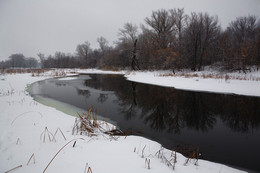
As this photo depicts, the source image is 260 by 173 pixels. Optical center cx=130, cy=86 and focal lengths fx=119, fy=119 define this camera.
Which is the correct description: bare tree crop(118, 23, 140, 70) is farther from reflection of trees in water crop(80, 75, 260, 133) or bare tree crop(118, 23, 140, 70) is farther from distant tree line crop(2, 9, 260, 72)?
reflection of trees in water crop(80, 75, 260, 133)

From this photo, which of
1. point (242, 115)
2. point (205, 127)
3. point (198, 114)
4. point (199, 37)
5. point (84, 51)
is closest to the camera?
point (205, 127)

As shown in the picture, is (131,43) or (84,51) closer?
(131,43)

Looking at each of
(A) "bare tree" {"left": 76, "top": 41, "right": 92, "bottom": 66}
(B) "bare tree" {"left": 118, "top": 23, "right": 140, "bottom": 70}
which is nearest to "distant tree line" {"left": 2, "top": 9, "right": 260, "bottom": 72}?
(B) "bare tree" {"left": 118, "top": 23, "right": 140, "bottom": 70}

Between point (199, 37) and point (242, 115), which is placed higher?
point (199, 37)

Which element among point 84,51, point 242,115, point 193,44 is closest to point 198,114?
point 242,115

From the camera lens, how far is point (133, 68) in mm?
31109

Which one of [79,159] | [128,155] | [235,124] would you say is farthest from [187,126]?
[79,159]

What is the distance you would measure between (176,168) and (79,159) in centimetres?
172

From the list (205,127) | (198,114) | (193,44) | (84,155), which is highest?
(193,44)

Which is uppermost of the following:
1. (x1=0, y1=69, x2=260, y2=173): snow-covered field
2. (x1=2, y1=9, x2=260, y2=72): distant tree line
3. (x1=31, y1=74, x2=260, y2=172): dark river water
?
(x1=2, y1=9, x2=260, y2=72): distant tree line

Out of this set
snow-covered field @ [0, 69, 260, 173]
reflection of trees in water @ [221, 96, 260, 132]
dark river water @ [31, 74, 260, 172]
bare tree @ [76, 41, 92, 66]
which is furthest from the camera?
bare tree @ [76, 41, 92, 66]

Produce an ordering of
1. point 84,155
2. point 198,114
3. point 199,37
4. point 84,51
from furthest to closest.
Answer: point 84,51 → point 199,37 → point 198,114 → point 84,155

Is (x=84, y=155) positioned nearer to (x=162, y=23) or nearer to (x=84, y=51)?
(x=162, y=23)

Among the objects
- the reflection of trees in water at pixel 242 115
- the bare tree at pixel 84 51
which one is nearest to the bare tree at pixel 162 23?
the reflection of trees in water at pixel 242 115
